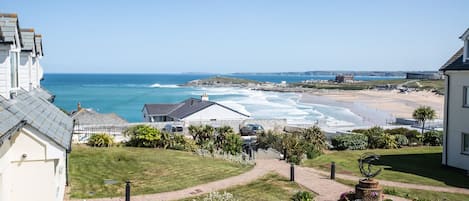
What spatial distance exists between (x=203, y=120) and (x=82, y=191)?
89.5 ft

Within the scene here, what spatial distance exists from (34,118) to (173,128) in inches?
987

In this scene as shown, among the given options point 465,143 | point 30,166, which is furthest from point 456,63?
point 30,166

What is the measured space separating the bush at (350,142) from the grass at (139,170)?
32.6ft

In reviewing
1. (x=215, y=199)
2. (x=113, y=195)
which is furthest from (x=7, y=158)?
(x=113, y=195)

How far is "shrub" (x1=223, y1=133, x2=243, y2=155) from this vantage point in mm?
26672

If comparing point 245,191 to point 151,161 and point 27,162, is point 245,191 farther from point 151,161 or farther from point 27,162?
point 27,162

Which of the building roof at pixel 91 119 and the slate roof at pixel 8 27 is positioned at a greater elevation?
the slate roof at pixel 8 27

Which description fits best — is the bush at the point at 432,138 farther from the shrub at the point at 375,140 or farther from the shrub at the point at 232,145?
the shrub at the point at 232,145

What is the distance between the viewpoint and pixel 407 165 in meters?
23.5

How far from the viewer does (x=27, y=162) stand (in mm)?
10578

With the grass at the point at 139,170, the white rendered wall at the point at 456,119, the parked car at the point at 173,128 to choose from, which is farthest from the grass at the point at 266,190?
the parked car at the point at 173,128

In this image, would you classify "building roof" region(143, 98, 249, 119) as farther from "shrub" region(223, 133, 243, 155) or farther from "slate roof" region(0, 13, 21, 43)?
"slate roof" region(0, 13, 21, 43)

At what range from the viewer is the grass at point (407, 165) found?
19.8 metres

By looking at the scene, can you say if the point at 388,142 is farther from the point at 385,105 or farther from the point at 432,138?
the point at 385,105
